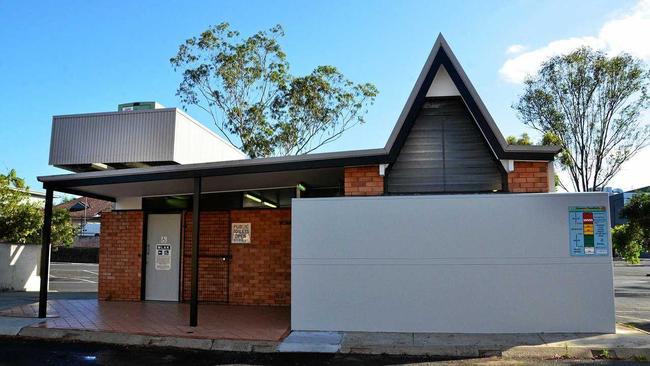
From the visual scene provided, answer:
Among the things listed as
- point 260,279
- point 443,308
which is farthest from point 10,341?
point 443,308

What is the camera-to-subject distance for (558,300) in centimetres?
901

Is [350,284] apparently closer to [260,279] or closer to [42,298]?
[260,279]

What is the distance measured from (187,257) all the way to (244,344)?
5.16 m

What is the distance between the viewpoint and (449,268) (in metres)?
9.27

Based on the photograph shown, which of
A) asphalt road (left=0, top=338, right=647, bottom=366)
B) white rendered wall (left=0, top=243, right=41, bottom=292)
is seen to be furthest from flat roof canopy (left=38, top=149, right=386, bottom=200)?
white rendered wall (left=0, top=243, right=41, bottom=292)

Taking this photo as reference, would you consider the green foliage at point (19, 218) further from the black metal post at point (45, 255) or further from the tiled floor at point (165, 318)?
the black metal post at point (45, 255)

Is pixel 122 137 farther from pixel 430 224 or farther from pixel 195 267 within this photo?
pixel 430 224

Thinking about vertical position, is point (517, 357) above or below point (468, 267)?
below

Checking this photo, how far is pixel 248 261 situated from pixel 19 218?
348 inches

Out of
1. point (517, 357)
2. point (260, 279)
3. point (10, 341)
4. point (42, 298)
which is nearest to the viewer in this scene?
point (517, 357)

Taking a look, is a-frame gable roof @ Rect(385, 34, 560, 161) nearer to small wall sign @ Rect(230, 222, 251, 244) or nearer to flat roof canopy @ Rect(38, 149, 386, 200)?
flat roof canopy @ Rect(38, 149, 386, 200)

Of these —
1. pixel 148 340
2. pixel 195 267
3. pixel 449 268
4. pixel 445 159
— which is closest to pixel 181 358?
pixel 148 340

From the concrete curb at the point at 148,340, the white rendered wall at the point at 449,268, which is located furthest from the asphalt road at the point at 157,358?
the white rendered wall at the point at 449,268

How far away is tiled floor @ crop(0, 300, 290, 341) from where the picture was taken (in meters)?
9.12
